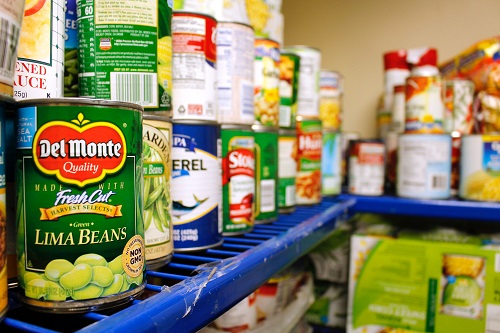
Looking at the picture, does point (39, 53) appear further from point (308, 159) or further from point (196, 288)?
point (308, 159)

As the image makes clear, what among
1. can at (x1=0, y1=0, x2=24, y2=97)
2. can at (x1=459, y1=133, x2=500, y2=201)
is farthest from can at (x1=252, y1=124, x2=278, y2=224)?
can at (x1=459, y1=133, x2=500, y2=201)

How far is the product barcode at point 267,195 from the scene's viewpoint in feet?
3.25

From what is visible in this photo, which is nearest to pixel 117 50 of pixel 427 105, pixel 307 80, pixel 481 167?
pixel 307 80

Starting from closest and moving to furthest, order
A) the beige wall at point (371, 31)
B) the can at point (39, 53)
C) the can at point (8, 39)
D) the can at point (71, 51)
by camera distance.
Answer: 1. the can at point (8, 39)
2. the can at point (39, 53)
3. the can at point (71, 51)
4. the beige wall at point (371, 31)

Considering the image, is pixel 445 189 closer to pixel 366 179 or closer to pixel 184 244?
pixel 366 179

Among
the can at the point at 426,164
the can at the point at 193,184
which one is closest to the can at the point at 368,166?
the can at the point at 426,164

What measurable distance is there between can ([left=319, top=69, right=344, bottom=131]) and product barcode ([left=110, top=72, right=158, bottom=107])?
0.90 m

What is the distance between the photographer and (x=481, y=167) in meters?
1.38

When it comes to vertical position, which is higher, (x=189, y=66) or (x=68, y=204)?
(x=189, y=66)

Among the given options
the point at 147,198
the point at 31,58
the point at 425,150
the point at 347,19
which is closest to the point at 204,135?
the point at 147,198

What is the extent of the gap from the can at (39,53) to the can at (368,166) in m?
1.15

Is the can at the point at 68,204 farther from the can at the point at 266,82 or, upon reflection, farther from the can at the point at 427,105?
the can at the point at 427,105

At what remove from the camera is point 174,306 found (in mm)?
497

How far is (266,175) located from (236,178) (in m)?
0.13
